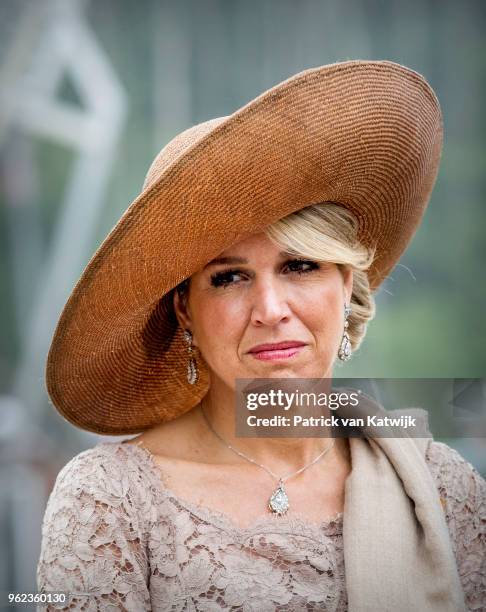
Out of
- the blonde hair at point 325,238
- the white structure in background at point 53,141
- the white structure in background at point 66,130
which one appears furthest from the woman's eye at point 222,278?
the white structure in background at point 66,130

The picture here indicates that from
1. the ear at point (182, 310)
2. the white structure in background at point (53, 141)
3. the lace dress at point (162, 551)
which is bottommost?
the lace dress at point (162, 551)

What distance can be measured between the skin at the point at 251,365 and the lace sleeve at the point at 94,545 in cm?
16

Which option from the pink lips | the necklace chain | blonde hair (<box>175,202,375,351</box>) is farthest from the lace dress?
A: blonde hair (<box>175,202,375,351</box>)

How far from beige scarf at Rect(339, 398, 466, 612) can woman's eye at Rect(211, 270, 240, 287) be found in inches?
22.3

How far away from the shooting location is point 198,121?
189 inches

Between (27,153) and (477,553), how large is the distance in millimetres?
3644

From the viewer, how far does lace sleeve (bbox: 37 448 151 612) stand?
1714 mm

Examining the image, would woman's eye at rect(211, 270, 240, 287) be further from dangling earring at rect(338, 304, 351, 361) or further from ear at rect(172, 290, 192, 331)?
dangling earring at rect(338, 304, 351, 361)

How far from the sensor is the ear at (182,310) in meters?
2.00

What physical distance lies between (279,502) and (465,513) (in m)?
0.48

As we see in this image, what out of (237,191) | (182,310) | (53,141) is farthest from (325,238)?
(53,141)

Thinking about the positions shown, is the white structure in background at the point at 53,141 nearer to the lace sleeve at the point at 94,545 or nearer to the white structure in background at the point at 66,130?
the white structure in background at the point at 66,130

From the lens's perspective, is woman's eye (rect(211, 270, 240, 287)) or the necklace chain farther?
the necklace chain

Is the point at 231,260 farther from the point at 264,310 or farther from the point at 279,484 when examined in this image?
the point at 279,484
